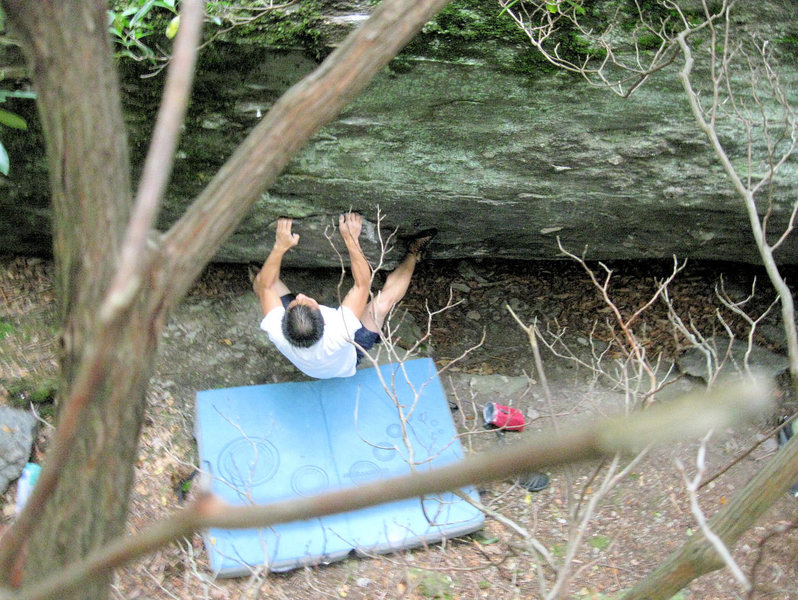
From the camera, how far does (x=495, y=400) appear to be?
4695mm

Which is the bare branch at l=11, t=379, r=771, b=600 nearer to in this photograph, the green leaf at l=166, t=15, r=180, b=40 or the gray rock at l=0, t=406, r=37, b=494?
the green leaf at l=166, t=15, r=180, b=40

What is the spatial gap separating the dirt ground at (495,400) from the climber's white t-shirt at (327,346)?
487 mm

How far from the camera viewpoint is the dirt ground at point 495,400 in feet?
11.5

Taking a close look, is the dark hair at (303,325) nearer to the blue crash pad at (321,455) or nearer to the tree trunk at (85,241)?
the blue crash pad at (321,455)

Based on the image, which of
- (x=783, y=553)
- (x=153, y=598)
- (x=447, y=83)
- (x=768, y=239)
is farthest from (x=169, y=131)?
(x=768, y=239)

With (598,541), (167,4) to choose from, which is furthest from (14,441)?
(598,541)

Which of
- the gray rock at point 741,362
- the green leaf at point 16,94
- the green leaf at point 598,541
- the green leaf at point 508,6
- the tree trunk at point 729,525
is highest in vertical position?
the green leaf at point 508,6

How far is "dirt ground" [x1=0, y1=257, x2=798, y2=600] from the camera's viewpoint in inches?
138

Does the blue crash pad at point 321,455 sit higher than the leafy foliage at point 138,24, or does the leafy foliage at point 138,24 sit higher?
the leafy foliage at point 138,24

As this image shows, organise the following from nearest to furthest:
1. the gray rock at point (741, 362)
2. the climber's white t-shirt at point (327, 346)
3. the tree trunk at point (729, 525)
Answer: the tree trunk at point (729, 525) < the climber's white t-shirt at point (327, 346) < the gray rock at point (741, 362)

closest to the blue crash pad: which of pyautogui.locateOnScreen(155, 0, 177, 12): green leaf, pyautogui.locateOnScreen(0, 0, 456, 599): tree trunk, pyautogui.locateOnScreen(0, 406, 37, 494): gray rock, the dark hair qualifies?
the dark hair

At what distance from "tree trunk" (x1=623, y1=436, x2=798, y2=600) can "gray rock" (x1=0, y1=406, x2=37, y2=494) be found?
9.65 ft

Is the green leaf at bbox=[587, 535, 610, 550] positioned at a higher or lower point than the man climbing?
lower

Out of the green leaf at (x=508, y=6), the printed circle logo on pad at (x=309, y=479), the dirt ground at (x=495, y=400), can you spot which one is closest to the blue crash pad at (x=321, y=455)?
the printed circle logo on pad at (x=309, y=479)
